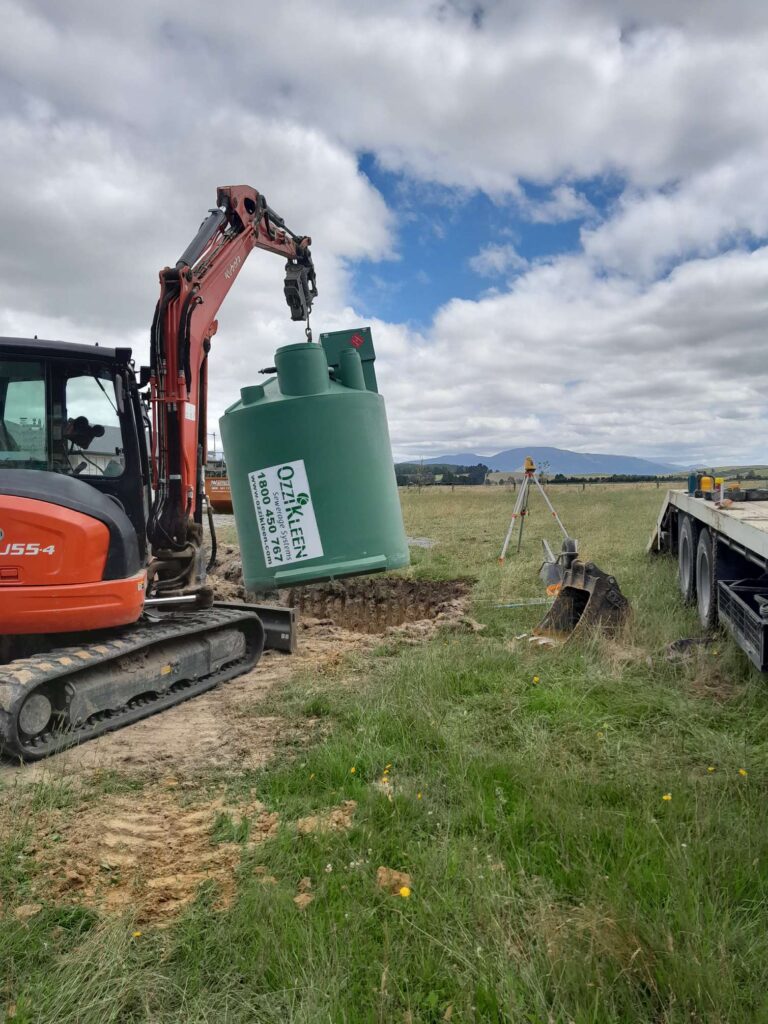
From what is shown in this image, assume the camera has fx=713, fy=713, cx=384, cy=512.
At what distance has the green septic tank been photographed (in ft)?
18.8

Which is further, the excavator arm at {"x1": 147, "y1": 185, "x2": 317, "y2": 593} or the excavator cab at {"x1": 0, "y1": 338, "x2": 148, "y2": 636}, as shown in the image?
the excavator arm at {"x1": 147, "y1": 185, "x2": 317, "y2": 593}

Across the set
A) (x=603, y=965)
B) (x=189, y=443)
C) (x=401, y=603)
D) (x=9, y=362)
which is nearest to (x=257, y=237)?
(x=189, y=443)

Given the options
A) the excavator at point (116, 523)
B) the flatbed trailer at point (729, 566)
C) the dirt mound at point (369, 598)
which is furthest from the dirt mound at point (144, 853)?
the dirt mound at point (369, 598)

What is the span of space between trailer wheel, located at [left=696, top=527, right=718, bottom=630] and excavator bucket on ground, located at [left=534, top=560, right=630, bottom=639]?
94 centimetres

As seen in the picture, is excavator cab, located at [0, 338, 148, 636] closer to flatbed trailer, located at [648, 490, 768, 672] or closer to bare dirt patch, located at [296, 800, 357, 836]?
bare dirt patch, located at [296, 800, 357, 836]

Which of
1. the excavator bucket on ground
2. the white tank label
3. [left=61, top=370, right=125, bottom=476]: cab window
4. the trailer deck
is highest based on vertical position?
[left=61, top=370, right=125, bottom=476]: cab window

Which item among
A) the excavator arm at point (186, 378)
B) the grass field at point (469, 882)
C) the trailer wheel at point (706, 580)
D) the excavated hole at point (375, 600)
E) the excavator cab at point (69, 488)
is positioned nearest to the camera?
the grass field at point (469, 882)

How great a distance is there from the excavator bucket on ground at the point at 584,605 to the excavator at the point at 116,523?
2.68m

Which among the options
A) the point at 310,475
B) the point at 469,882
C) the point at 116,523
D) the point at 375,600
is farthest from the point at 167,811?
the point at 375,600

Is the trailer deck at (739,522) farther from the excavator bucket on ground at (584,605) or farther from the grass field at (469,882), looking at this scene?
the excavator bucket on ground at (584,605)

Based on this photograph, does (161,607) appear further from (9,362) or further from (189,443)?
(9,362)

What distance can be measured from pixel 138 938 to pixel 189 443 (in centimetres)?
442

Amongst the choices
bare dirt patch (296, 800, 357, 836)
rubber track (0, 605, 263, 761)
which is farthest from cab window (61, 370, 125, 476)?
bare dirt patch (296, 800, 357, 836)

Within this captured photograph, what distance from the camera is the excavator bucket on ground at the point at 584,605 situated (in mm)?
6512
